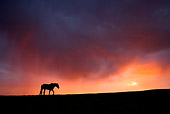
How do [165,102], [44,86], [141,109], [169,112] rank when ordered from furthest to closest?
[44,86] → [165,102] → [141,109] → [169,112]

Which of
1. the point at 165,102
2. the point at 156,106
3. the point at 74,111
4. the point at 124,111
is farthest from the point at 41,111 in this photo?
the point at 165,102

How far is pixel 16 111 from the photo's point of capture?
505 inches

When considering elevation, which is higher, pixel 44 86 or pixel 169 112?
pixel 44 86

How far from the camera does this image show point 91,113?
12.7 m

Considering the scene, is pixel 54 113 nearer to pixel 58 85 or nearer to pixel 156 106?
pixel 156 106

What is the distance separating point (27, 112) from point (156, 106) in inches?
498

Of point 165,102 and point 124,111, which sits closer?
point 124,111

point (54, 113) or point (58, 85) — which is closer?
point (54, 113)

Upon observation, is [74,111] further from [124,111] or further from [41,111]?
[124,111]

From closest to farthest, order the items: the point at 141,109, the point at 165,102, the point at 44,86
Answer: the point at 141,109 < the point at 165,102 < the point at 44,86

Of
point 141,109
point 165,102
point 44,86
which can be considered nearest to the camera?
point 141,109

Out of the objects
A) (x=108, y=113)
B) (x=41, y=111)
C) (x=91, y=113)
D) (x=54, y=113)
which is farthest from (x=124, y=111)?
(x=41, y=111)

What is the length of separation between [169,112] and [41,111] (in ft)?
38.2

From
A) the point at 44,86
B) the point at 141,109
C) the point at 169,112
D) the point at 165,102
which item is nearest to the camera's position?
the point at 169,112
